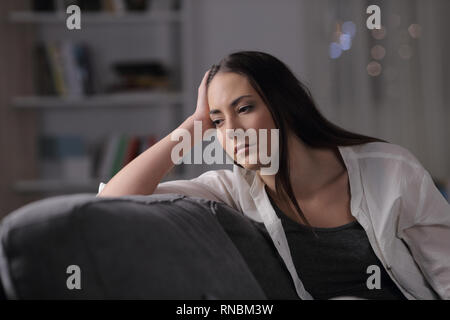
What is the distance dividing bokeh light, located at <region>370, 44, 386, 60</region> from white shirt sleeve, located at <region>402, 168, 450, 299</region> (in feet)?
7.48

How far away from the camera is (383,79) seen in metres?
3.26

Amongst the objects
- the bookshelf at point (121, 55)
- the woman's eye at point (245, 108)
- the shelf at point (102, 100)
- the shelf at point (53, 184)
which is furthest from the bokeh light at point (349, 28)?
the woman's eye at point (245, 108)

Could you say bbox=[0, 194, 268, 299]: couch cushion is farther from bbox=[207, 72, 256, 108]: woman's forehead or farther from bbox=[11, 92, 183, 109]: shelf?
bbox=[11, 92, 183, 109]: shelf

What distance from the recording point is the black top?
1.11 metres

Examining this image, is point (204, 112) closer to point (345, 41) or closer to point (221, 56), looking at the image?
point (221, 56)

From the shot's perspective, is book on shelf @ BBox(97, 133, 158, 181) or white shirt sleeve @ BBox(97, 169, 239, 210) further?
book on shelf @ BBox(97, 133, 158, 181)

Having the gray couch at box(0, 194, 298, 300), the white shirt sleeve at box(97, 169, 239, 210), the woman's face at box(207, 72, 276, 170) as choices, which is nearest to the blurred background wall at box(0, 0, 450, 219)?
the white shirt sleeve at box(97, 169, 239, 210)

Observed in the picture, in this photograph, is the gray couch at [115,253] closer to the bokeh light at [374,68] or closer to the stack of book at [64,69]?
the stack of book at [64,69]

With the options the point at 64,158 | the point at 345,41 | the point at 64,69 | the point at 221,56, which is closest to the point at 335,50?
the point at 345,41

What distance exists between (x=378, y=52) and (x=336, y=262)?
235cm

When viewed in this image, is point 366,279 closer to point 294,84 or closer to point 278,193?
point 278,193

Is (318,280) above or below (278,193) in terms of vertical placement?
below
